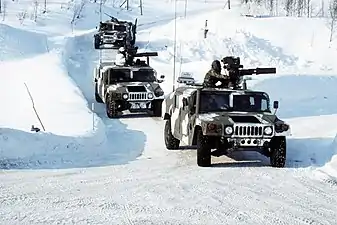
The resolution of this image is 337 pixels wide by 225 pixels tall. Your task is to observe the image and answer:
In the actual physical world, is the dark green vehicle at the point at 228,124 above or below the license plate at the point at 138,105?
above

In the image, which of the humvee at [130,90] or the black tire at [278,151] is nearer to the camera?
the black tire at [278,151]

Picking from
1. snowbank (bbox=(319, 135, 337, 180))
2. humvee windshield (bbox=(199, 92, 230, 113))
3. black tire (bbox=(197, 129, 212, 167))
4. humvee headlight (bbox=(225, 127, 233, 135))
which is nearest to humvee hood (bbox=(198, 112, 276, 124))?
humvee headlight (bbox=(225, 127, 233, 135))

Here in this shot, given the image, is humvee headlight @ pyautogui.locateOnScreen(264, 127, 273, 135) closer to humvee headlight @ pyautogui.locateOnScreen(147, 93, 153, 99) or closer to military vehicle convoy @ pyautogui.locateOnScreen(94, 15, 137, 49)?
humvee headlight @ pyautogui.locateOnScreen(147, 93, 153, 99)

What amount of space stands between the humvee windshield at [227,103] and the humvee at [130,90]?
6.23m

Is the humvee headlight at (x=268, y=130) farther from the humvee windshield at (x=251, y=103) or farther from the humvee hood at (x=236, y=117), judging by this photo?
the humvee windshield at (x=251, y=103)

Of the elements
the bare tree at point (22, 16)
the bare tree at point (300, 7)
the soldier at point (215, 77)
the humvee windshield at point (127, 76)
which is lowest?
the humvee windshield at point (127, 76)

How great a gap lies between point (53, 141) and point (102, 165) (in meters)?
1.47

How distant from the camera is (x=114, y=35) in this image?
38.6m

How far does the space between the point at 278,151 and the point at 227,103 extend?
153 centimetres

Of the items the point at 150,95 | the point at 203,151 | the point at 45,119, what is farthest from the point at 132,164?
the point at 150,95

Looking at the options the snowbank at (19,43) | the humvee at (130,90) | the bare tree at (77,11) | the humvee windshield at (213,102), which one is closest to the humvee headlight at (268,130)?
the humvee windshield at (213,102)

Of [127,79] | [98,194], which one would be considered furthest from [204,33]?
[98,194]

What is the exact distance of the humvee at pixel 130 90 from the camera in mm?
19172

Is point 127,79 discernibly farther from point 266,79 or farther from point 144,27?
point 144,27
